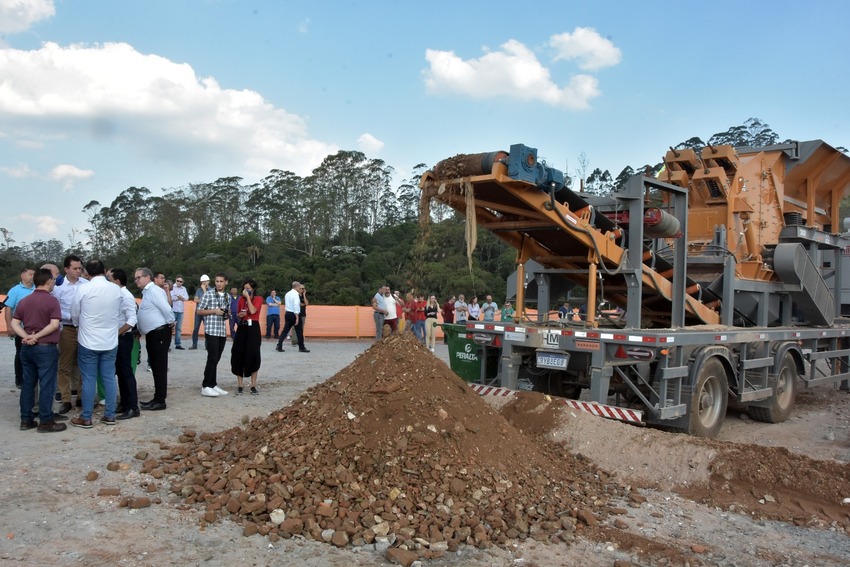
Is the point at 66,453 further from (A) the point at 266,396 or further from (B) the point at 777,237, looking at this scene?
(B) the point at 777,237

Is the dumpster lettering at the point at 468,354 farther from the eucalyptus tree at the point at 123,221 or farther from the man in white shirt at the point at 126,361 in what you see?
the eucalyptus tree at the point at 123,221

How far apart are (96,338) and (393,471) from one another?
3.82 metres

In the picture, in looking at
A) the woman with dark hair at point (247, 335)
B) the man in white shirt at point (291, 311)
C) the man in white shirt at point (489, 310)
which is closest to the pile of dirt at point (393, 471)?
the woman with dark hair at point (247, 335)

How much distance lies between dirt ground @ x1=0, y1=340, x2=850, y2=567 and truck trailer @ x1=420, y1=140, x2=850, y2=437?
0.78 meters

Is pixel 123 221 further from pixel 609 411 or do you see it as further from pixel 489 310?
pixel 609 411

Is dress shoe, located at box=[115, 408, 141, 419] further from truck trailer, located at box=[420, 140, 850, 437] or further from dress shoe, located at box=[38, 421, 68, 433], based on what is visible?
truck trailer, located at box=[420, 140, 850, 437]

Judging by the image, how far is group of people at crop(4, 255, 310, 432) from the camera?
6586 mm

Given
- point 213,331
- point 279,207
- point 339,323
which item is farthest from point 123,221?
point 213,331

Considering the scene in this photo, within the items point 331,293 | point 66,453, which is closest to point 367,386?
point 66,453

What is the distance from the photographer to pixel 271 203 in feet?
156

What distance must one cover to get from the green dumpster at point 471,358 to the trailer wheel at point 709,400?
2391 millimetres

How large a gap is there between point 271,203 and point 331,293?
15938 millimetres

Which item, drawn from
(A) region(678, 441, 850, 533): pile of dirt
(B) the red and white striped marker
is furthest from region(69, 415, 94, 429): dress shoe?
(A) region(678, 441, 850, 533): pile of dirt

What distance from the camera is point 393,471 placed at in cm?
479
